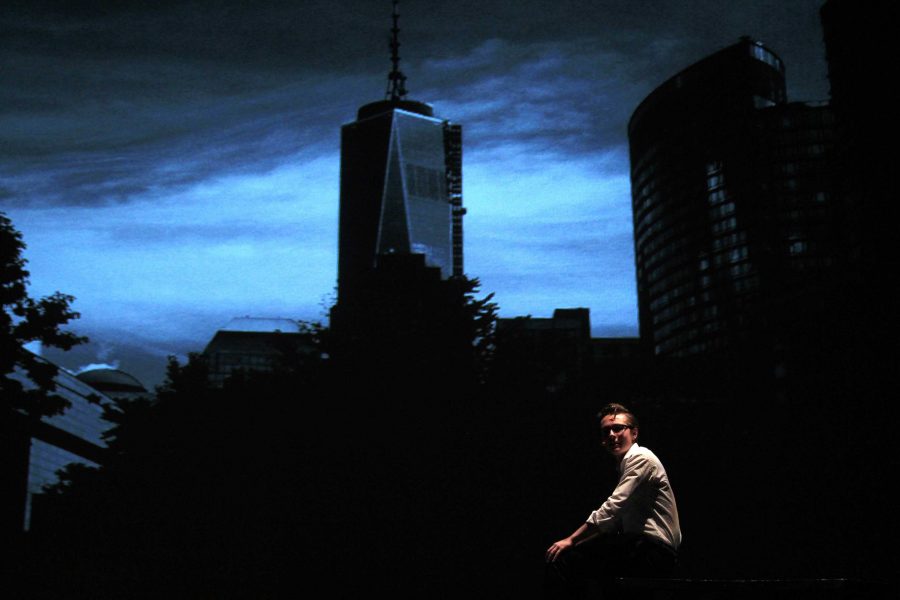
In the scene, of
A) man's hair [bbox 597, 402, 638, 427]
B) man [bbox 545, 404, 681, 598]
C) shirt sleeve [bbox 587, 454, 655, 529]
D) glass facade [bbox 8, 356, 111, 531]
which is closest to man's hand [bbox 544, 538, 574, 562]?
man [bbox 545, 404, 681, 598]

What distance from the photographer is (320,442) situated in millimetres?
24672

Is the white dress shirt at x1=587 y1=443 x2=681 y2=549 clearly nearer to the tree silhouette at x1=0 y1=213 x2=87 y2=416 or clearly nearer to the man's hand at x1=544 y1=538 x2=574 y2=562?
the man's hand at x1=544 y1=538 x2=574 y2=562

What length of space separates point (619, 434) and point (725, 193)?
475 feet

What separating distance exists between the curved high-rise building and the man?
122 meters

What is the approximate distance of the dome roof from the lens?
98125mm

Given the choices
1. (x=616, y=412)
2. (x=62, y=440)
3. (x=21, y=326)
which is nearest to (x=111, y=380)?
(x=62, y=440)

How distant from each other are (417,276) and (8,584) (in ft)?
49.9

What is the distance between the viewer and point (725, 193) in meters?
142

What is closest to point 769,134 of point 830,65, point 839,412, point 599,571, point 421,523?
point 830,65

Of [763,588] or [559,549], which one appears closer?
[763,588]

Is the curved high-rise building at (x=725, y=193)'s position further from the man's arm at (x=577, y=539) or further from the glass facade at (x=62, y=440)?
the man's arm at (x=577, y=539)

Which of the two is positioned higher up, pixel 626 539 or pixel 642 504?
pixel 642 504

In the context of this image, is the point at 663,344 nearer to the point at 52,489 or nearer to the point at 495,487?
the point at 52,489

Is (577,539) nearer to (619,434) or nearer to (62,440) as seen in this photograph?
(619,434)
